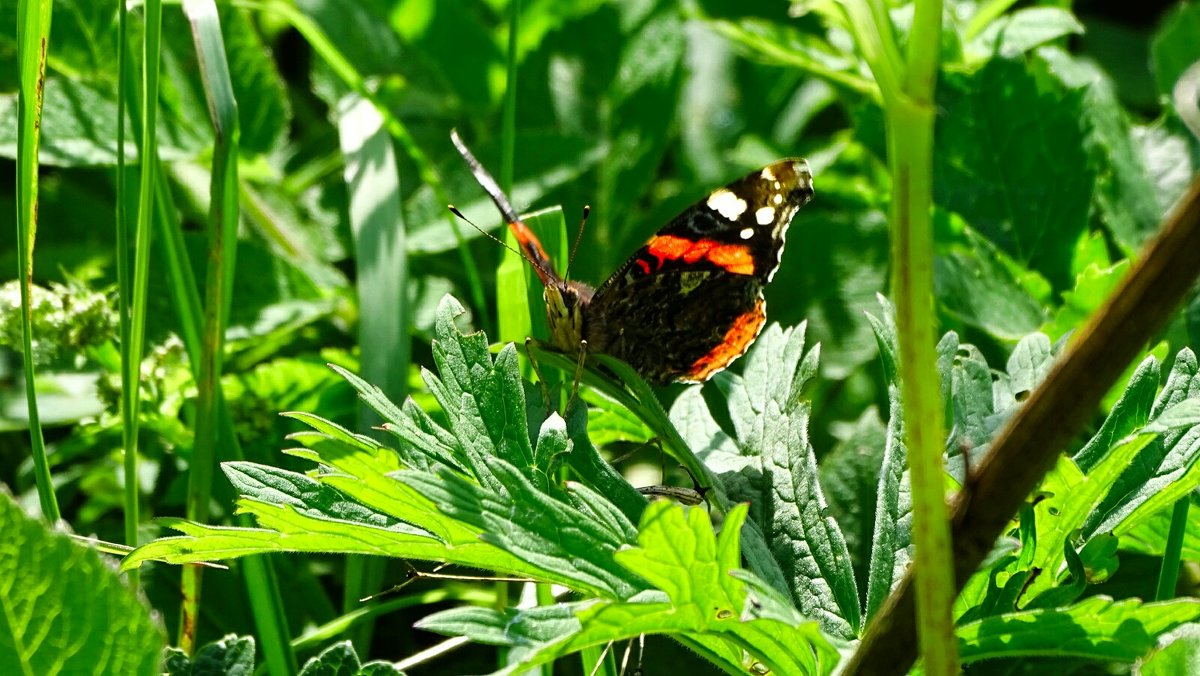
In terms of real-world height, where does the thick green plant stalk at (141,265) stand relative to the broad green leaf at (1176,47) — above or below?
below

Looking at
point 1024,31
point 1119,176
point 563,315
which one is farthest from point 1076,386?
point 1024,31

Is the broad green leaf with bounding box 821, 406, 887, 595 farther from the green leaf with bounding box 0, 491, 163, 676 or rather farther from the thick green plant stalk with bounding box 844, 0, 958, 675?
the green leaf with bounding box 0, 491, 163, 676

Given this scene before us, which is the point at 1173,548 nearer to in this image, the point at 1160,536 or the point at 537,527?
the point at 1160,536

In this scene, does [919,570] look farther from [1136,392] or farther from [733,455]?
[733,455]

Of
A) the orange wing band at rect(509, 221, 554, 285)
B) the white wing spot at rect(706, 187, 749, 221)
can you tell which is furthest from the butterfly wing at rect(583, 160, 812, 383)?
the orange wing band at rect(509, 221, 554, 285)

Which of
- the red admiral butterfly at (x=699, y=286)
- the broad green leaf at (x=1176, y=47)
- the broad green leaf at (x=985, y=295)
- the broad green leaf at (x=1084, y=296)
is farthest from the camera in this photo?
the broad green leaf at (x=1176, y=47)

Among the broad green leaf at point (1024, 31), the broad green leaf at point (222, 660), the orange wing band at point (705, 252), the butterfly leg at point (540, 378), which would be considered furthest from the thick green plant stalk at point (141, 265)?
the broad green leaf at point (1024, 31)

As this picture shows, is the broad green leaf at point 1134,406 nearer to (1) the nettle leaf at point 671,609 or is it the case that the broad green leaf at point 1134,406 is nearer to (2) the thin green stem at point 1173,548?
(2) the thin green stem at point 1173,548

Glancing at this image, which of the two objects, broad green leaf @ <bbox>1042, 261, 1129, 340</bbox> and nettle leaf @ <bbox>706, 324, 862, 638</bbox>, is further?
broad green leaf @ <bbox>1042, 261, 1129, 340</bbox>
